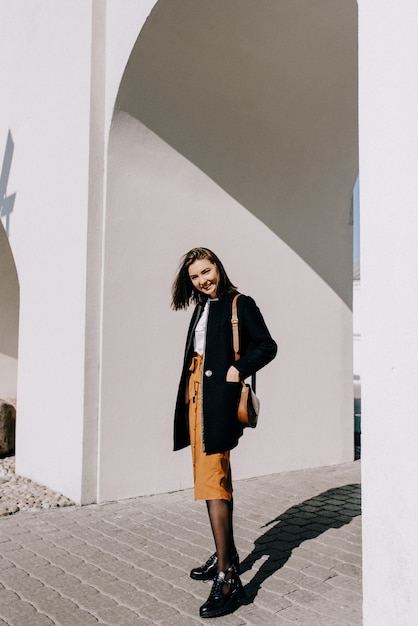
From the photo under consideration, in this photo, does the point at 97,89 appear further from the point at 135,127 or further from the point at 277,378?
the point at 277,378

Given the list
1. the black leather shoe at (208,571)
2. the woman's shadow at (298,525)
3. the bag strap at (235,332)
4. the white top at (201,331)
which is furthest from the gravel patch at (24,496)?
the bag strap at (235,332)

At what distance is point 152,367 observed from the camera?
5.50 meters

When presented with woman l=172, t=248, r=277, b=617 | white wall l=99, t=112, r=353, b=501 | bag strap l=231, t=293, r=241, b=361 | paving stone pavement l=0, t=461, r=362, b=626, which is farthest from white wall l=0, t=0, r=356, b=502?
bag strap l=231, t=293, r=241, b=361

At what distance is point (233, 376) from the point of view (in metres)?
3.19

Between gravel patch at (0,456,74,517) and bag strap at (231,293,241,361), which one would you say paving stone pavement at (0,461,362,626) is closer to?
gravel patch at (0,456,74,517)

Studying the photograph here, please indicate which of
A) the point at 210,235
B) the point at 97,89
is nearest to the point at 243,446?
the point at 210,235

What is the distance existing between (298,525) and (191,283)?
2083 mm

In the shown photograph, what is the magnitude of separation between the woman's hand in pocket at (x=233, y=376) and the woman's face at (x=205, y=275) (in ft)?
1.51

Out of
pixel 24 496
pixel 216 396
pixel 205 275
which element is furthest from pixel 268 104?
pixel 24 496

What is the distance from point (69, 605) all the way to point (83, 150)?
3.43 metres

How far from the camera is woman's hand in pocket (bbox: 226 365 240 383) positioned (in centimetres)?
319

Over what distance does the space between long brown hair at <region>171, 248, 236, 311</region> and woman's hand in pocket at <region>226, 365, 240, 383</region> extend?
45 centimetres

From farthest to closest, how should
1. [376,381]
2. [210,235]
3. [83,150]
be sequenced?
[210,235]
[83,150]
[376,381]

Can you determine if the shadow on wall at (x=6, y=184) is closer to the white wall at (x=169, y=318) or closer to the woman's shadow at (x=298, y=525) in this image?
the white wall at (x=169, y=318)
